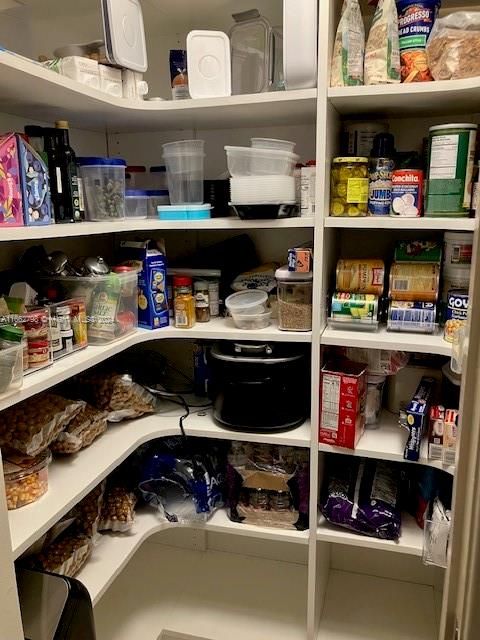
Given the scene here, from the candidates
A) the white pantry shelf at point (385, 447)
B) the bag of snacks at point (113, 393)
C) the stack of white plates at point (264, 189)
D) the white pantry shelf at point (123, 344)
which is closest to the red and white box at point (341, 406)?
the white pantry shelf at point (385, 447)

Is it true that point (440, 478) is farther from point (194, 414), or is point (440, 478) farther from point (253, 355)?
point (194, 414)

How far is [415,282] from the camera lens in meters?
1.41

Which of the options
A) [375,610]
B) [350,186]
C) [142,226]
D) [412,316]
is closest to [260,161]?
[350,186]

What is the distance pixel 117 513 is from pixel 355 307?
0.92m

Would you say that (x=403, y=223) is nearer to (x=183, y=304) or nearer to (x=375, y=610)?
(x=183, y=304)

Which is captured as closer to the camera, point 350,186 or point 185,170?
point 350,186

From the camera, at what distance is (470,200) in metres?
1.27

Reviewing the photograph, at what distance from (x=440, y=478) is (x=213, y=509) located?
705 millimetres

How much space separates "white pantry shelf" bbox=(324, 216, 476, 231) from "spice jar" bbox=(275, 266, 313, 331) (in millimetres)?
179

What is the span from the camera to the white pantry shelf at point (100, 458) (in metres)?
1.10

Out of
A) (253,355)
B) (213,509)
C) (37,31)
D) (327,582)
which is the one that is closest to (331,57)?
(253,355)

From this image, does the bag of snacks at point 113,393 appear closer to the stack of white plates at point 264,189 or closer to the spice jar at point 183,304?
the spice jar at point 183,304

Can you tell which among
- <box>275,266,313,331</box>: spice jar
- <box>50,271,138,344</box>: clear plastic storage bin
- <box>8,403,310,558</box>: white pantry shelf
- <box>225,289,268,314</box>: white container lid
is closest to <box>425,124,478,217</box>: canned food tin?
<box>275,266,313,331</box>: spice jar

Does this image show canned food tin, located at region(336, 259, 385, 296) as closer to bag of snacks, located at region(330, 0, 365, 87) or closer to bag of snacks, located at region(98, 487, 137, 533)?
bag of snacks, located at region(330, 0, 365, 87)
